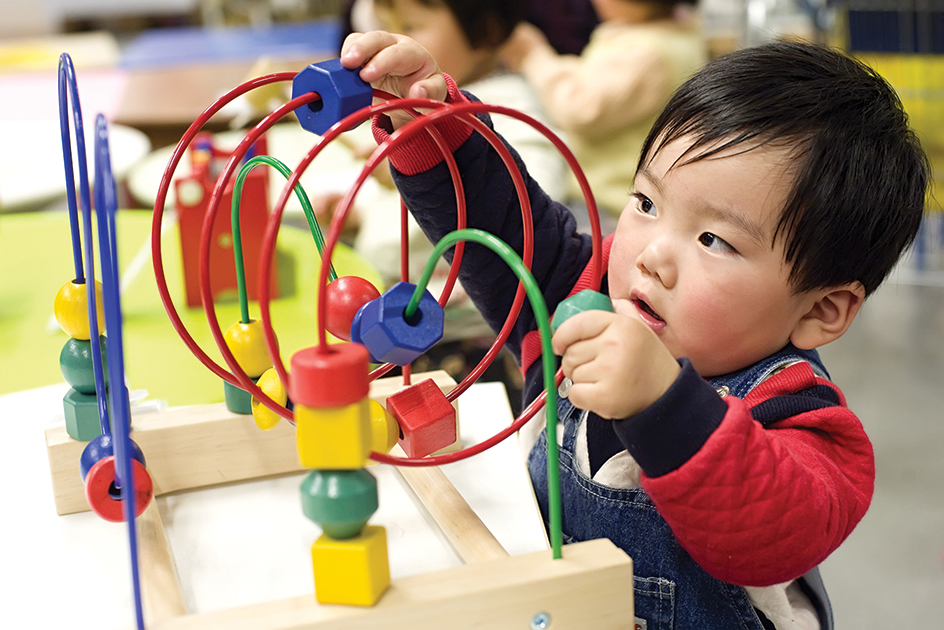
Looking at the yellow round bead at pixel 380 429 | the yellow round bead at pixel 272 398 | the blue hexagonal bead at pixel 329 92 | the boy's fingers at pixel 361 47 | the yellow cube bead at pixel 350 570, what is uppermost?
the boy's fingers at pixel 361 47

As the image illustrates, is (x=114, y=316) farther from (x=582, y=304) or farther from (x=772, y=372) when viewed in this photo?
(x=772, y=372)

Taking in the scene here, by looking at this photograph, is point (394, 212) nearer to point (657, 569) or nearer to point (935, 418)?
point (657, 569)

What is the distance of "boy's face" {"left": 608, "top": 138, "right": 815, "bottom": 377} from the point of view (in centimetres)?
55

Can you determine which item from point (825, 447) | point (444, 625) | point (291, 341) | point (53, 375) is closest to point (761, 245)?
point (825, 447)

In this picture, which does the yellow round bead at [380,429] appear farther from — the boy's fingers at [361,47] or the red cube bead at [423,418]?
the boy's fingers at [361,47]

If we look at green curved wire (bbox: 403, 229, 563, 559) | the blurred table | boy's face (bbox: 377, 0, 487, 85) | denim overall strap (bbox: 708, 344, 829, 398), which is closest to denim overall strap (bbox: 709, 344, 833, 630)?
denim overall strap (bbox: 708, 344, 829, 398)

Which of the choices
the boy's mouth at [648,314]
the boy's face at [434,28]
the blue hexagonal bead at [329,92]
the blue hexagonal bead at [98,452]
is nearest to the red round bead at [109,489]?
the blue hexagonal bead at [98,452]

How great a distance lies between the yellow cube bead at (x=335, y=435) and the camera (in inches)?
15.1

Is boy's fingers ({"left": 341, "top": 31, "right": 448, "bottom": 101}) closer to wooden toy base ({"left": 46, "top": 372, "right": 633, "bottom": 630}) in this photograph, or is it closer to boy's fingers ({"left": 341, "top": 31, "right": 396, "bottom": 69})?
boy's fingers ({"left": 341, "top": 31, "right": 396, "bottom": 69})

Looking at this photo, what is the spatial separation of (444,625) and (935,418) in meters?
1.60

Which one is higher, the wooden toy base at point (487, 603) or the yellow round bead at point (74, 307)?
the yellow round bead at point (74, 307)

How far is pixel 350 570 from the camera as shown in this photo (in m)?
0.41

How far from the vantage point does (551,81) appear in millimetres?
1892

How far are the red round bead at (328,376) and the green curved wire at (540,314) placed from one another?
5 cm
